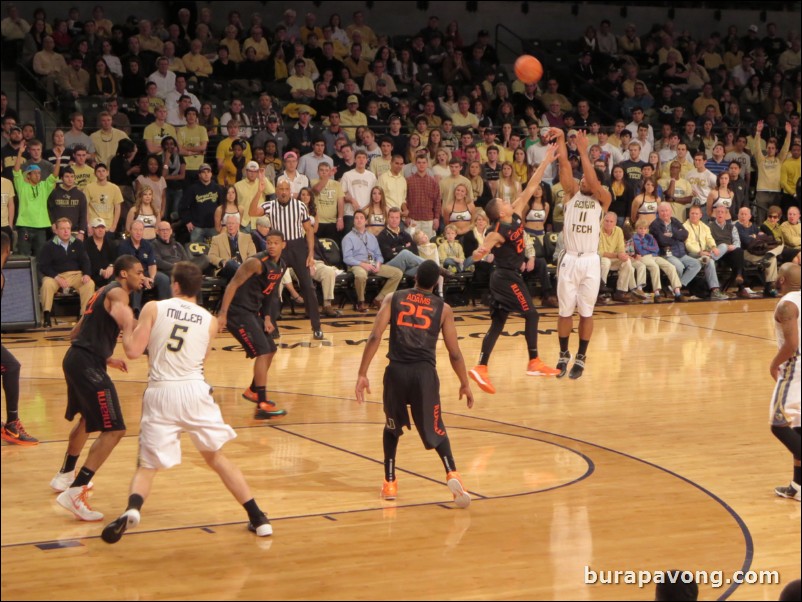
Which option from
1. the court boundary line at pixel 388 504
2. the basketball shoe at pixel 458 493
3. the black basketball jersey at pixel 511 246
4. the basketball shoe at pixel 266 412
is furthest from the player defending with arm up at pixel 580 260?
the basketball shoe at pixel 458 493

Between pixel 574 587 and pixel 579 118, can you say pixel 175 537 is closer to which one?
pixel 574 587

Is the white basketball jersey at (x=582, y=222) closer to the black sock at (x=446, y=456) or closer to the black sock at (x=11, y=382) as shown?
the black sock at (x=446, y=456)

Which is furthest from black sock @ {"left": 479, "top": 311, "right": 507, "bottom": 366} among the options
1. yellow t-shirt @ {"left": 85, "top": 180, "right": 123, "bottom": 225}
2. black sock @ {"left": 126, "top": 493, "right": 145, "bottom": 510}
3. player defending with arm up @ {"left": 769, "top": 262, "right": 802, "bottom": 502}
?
yellow t-shirt @ {"left": 85, "top": 180, "right": 123, "bottom": 225}

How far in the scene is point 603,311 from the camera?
17969mm

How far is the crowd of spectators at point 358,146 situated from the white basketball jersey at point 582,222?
4.56 meters

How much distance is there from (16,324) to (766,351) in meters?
9.62

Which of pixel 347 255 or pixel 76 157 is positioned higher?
pixel 76 157

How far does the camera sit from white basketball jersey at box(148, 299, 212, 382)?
700cm

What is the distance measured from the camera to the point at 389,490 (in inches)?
321

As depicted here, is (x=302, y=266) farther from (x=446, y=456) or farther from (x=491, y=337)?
(x=446, y=456)

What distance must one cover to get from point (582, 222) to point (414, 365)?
4.50 m

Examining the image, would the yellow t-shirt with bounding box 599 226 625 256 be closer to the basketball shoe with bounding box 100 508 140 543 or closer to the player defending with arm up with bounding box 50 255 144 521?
the player defending with arm up with bounding box 50 255 144 521

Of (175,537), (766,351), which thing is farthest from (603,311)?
(175,537)

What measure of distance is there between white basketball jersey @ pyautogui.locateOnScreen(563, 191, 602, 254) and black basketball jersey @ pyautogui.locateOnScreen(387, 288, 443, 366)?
419 cm
